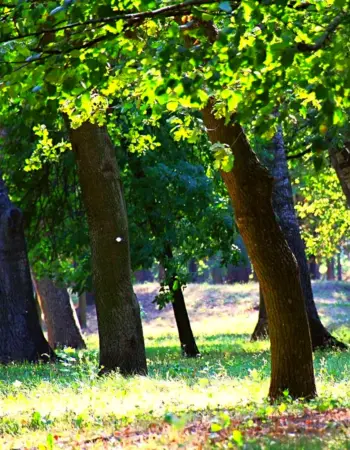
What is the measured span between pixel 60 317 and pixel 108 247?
1510 centimetres

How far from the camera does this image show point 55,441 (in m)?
8.12

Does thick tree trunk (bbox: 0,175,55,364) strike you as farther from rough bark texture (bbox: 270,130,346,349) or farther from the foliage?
the foliage

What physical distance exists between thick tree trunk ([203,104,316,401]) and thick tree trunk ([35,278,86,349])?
19.2 meters

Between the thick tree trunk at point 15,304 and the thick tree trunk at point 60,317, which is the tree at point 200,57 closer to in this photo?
the thick tree trunk at point 15,304

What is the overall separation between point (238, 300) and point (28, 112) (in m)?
42.3

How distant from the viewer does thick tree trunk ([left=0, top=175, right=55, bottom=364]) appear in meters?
20.6

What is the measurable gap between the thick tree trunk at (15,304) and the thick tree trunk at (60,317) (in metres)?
7.82

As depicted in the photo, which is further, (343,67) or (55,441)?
(55,441)

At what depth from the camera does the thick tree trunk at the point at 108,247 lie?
14.5m

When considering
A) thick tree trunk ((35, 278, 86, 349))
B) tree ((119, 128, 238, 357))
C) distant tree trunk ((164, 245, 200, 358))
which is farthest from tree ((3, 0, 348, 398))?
thick tree trunk ((35, 278, 86, 349))

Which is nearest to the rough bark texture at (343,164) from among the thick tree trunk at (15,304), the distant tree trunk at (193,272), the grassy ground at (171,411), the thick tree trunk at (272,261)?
the distant tree trunk at (193,272)

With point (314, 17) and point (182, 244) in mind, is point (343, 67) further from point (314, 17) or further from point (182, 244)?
point (182, 244)

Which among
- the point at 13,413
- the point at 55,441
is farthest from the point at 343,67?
the point at 13,413

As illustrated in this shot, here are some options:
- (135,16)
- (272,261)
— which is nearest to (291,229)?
(272,261)
